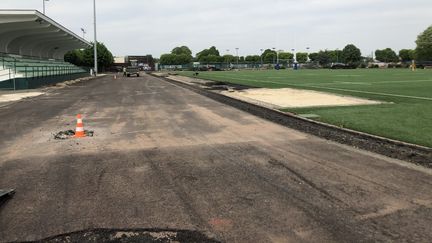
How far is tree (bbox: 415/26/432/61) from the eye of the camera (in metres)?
111

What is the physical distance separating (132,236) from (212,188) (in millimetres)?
2012

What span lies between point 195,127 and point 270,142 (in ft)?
10.7

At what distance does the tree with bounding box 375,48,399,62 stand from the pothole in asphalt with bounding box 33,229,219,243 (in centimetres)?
17994

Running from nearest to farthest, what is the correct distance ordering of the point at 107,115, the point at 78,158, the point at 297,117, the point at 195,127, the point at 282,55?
the point at 78,158
the point at 195,127
the point at 297,117
the point at 107,115
the point at 282,55

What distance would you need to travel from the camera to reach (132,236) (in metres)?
4.85

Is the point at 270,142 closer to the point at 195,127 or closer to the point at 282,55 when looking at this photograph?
the point at 195,127

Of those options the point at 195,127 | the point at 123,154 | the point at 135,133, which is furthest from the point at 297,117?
the point at 123,154

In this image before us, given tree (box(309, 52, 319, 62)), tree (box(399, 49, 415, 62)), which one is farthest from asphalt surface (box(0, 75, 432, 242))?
tree (box(309, 52, 319, 62))

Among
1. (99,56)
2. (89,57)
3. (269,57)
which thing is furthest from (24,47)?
(269,57)

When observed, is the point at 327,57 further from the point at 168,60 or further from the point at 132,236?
the point at 132,236

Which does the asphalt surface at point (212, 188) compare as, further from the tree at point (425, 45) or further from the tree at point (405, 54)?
the tree at point (405, 54)

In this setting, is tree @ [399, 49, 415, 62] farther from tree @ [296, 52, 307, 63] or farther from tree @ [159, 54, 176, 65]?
tree @ [159, 54, 176, 65]

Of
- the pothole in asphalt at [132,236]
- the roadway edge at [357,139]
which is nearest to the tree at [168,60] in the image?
the roadway edge at [357,139]

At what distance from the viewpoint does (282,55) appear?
630ft
